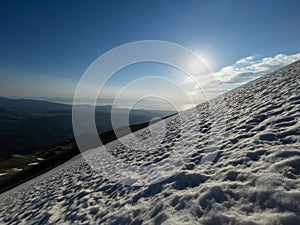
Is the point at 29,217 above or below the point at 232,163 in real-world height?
below

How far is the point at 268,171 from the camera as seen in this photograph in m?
5.38

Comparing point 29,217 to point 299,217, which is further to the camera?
point 29,217

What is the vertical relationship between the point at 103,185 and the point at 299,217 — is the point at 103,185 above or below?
below

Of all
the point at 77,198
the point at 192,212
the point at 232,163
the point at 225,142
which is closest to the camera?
the point at 192,212

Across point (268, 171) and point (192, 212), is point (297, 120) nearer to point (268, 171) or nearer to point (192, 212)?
point (268, 171)

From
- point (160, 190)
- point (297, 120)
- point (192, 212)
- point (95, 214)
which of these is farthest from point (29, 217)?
point (297, 120)

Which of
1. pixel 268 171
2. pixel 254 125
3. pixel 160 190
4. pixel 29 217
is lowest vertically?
pixel 29 217

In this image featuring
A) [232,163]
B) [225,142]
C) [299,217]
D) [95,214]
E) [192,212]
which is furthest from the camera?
[225,142]

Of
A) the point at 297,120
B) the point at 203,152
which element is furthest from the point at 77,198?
the point at 297,120

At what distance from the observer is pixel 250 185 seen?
17.0 ft

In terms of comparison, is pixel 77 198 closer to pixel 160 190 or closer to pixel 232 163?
pixel 160 190

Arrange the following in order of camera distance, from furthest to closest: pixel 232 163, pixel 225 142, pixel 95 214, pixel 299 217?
pixel 225 142 < pixel 95 214 < pixel 232 163 < pixel 299 217

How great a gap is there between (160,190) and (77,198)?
4.78 m

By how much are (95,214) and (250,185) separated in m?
5.31
